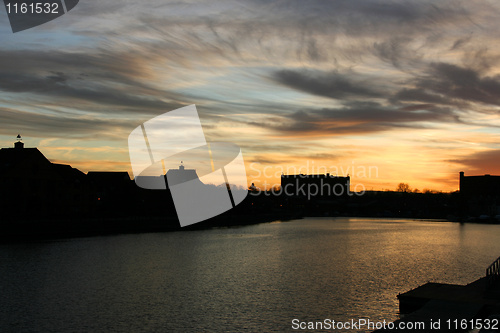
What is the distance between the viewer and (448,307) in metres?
23.8

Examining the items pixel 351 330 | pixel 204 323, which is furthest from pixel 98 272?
pixel 351 330

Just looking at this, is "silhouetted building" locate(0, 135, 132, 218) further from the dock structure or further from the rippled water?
the dock structure

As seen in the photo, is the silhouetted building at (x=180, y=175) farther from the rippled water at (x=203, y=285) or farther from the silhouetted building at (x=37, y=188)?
the rippled water at (x=203, y=285)

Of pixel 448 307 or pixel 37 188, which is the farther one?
pixel 37 188

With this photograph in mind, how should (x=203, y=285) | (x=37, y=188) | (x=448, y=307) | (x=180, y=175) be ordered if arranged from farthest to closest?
(x=180, y=175) < (x=37, y=188) < (x=203, y=285) < (x=448, y=307)

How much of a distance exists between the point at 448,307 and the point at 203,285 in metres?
20.7

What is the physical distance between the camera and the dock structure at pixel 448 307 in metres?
20.8

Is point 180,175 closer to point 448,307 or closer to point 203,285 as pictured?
point 203,285

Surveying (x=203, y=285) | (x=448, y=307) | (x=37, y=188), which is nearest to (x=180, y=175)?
(x=37, y=188)

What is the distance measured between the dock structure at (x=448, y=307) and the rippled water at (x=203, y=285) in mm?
2291

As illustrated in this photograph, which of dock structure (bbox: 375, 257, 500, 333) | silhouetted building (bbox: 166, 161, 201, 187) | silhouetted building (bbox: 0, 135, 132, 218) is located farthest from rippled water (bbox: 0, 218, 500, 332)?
silhouetted building (bbox: 166, 161, 201, 187)

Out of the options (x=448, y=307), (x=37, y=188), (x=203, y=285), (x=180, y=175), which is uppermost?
(x=180, y=175)

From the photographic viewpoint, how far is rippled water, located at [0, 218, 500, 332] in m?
27.4

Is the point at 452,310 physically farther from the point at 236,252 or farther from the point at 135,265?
the point at 236,252
